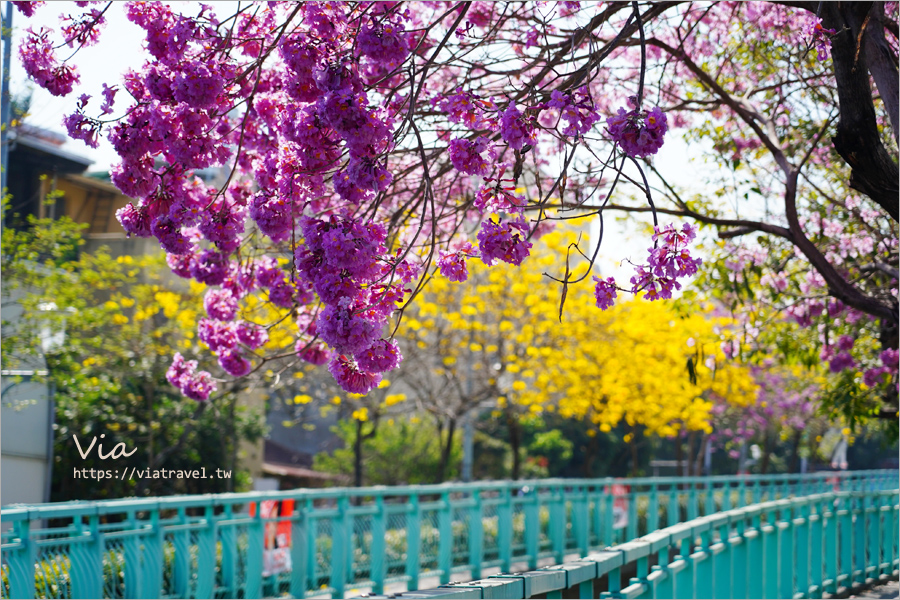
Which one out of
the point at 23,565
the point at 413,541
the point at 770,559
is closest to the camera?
the point at 23,565

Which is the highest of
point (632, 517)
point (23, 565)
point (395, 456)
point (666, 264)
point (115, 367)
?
point (666, 264)

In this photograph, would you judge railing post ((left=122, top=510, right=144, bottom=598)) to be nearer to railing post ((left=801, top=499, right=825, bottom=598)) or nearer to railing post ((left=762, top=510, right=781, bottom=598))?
railing post ((left=762, top=510, right=781, bottom=598))

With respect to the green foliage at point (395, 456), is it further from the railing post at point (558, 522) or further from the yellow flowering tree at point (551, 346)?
the railing post at point (558, 522)

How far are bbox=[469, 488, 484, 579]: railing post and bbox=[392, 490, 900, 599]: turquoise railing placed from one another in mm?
4372

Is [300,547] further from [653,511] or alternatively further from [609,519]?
[609,519]

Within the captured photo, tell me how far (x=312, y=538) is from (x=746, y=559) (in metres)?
4.70

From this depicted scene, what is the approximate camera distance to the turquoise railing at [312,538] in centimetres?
659

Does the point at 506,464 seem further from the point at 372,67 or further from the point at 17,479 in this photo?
the point at 372,67

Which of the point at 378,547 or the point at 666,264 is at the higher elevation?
the point at 666,264

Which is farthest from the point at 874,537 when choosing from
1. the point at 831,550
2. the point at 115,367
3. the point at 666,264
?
the point at 115,367

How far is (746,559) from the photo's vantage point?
19.4 ft

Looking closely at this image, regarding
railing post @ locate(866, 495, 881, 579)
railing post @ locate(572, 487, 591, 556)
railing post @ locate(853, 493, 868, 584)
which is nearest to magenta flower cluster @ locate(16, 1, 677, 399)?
railing post @ locate(853, 493, 868, 584)

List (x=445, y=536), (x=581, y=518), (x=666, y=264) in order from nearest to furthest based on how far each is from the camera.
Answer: (x=666, y=264), (x=445, y=536), (x=581, y=518)

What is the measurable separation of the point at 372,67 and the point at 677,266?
2246 mm
